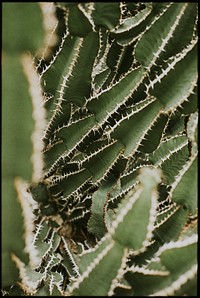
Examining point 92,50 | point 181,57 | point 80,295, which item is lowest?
point 80,295

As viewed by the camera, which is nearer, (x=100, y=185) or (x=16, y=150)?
(x=16, y=150)

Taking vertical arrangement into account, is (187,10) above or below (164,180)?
above

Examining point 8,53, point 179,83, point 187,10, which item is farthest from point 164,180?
point 8,53

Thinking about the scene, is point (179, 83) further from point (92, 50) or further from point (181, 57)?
point (92, 50)

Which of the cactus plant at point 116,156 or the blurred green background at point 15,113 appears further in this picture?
the cactus plant at point 116,156

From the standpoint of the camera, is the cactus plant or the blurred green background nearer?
the blurred green background

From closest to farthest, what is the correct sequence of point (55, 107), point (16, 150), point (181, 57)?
point (16, 150), point (181, 57), point (55, 107)

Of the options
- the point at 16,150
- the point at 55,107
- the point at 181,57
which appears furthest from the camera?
the point at 55,107

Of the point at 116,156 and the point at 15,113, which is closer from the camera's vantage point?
the point at 15,113
